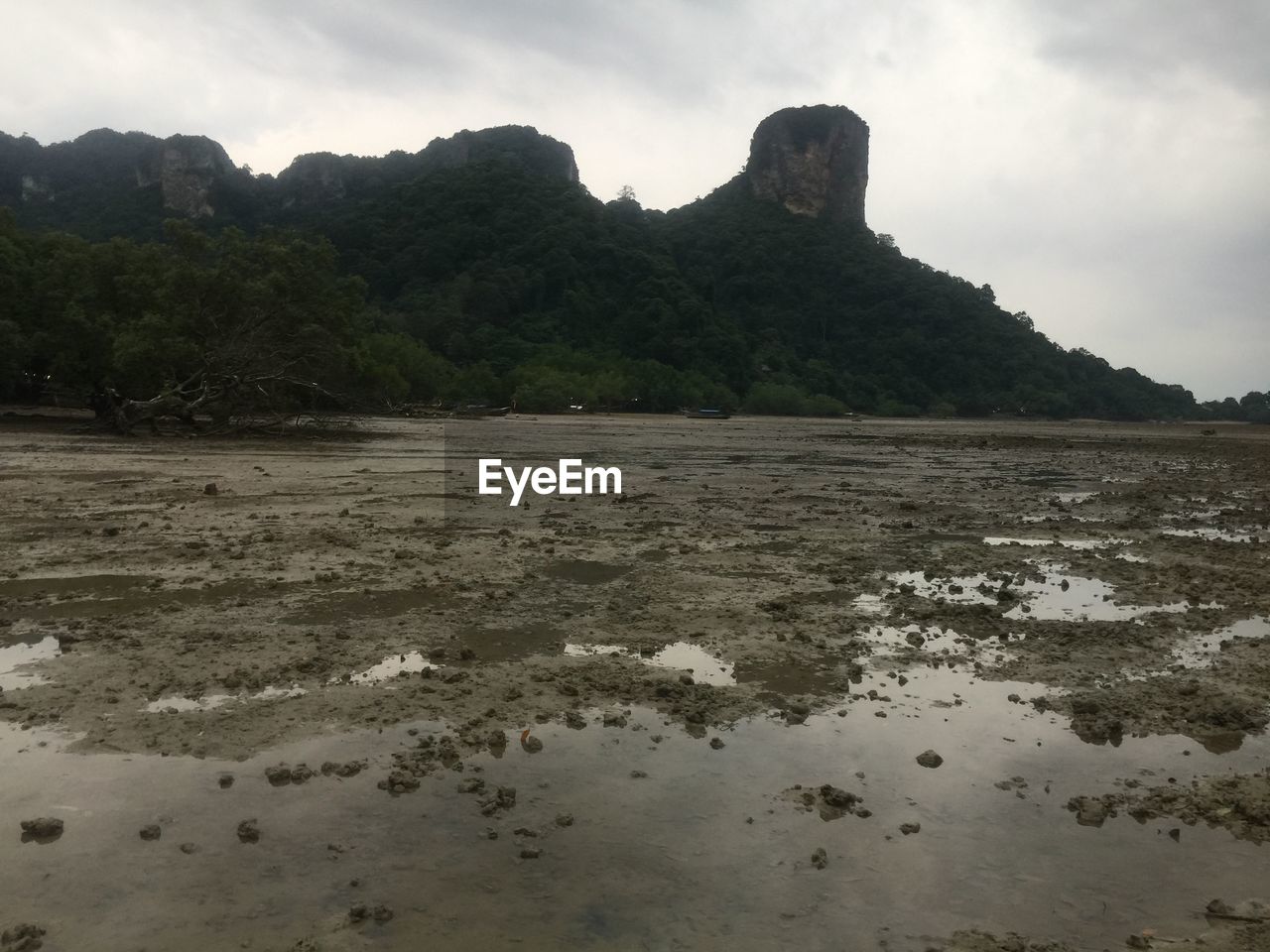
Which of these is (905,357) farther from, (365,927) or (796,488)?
(365,927)

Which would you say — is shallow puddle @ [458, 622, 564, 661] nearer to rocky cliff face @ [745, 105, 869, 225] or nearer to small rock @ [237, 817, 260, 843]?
small rock @ [237, 817, 260, 843]

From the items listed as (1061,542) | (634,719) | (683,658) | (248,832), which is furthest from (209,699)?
(1061,542)

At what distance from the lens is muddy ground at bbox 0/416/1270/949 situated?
3.00 metres

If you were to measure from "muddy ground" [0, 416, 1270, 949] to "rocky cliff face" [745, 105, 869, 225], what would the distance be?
124029 mm

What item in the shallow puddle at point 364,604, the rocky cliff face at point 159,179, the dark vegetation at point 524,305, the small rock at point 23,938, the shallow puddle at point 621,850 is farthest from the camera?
the rocky cliff face at point 159,179

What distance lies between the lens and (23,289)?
3253 cm

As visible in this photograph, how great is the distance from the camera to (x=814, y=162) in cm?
12575

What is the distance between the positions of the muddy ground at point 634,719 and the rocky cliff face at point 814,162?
407 feet

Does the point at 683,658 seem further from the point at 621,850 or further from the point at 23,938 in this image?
the point at 23,938

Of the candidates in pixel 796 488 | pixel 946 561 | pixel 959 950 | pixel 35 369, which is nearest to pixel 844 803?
pixel 959 950

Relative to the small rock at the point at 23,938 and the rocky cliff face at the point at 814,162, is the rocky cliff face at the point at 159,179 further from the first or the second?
the small rock at the point at 23,938

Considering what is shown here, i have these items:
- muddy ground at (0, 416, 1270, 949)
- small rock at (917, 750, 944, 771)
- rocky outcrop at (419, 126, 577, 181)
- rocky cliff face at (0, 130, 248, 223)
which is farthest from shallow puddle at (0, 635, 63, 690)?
rocky outcrop at (419, 126, 577, 181)

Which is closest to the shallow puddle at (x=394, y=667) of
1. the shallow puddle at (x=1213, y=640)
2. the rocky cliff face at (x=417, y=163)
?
the shallow puddle at (x=1213, y=640)

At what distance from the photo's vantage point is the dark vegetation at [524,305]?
31.7 metres
